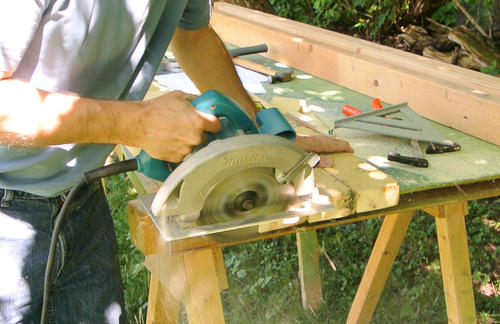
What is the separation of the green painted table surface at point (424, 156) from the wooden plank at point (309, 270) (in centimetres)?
99

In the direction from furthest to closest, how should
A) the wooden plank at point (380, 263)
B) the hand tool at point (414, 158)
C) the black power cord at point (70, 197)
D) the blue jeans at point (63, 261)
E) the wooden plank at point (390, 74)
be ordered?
the wooden plank at point (380, 263), the wooden plank at point (390, 74), the hand tool at point (414, 158), the blue jeans at point (63, 261), the black power cord at point (70, 197)

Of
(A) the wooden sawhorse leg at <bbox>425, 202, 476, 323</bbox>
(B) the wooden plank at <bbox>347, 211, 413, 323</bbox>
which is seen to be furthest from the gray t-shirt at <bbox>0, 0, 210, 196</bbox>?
(B) the wooden plank at <bbox>347, 211, 413, 323</bbox>

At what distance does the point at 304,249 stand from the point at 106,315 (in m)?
1.52

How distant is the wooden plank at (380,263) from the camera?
2.50 meters

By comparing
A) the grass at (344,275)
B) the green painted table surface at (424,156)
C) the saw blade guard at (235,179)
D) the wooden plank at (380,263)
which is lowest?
the grass at (344,275)

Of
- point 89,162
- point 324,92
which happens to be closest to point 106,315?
point 89,162

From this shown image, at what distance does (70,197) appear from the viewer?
1566 mm

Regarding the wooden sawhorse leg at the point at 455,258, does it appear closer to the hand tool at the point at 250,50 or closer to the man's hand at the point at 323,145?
the man's hand at the point at 323,145

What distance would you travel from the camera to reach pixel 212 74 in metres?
1.97

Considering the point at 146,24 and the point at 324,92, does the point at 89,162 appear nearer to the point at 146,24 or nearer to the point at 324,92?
the point at 146,24

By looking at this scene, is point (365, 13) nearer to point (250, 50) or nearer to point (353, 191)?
point (250, 50)

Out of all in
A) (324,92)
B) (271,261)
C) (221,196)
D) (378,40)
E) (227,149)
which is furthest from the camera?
(378,40)

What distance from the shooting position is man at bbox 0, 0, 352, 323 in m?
1.33

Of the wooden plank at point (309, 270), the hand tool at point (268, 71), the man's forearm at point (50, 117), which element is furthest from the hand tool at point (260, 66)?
the man's forearm at point (50, 117)
